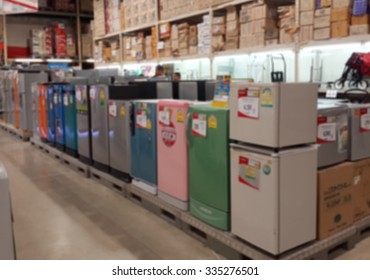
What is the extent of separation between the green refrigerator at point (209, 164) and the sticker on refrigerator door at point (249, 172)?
0.18 metres

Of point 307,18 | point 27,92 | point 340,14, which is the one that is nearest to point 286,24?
point 307,18

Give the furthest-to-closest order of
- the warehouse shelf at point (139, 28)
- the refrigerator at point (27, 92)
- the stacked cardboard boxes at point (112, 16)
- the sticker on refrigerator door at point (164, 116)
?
the stacked cardboard boxes at point (112, 16), the refrigerator at point (27, 92), the warehouse shelf at point (139, 28), the sticker on refrigerator door at point (164, 116)

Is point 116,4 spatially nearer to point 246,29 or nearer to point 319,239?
point 246,29

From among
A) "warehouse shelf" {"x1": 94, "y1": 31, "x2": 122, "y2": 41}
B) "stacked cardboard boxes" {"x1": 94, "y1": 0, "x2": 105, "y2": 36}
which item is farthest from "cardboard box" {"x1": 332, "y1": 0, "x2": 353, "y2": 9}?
"stacked cardboard boxes" {"x1": 94, "y1": 0, "x2": 105, "y2": 36}

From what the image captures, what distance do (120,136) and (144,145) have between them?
63 centimetres

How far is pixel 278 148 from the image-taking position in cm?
260

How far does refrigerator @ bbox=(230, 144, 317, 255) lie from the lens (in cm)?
261

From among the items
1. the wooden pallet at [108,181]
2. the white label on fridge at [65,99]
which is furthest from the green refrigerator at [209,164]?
the white label on fridge at [65,99]

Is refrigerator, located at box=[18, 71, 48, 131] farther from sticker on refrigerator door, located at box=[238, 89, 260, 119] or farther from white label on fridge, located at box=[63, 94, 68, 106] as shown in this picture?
sticker on refrigerator door, located at box=[238, 89, 260, 119]

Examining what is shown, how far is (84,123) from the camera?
561 cm

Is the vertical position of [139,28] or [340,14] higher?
[139,28]

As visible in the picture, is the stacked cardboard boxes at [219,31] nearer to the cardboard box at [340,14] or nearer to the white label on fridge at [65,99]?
the cardboard box at [340,14]

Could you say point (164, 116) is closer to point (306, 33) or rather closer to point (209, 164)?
point (209, 164)

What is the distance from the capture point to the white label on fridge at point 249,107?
267 cm
